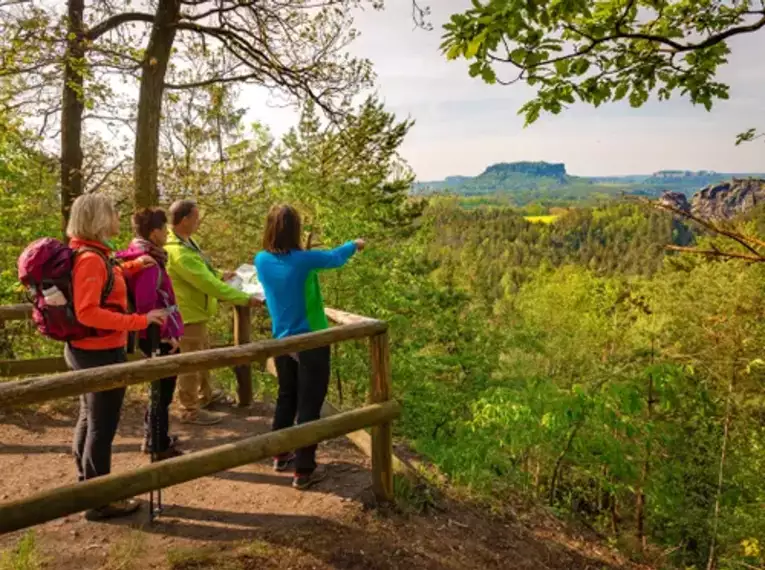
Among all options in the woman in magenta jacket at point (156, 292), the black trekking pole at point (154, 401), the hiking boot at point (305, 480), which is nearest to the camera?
the woman in magenta jacket at point (156, 292)

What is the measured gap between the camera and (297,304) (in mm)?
3898

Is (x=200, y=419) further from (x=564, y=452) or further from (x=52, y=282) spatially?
(x=564, y=452)

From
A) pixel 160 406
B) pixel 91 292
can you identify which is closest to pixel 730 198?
pixel 91 292

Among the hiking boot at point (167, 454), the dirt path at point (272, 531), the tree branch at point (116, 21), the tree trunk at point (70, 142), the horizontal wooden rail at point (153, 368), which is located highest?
the tree branch at point (116, 21)

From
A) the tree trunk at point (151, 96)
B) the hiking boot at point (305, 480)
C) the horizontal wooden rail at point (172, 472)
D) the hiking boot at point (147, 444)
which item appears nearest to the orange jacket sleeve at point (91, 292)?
the horizontal wooden rail at point (172, 472)

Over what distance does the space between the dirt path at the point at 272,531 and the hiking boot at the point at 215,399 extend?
75 cm

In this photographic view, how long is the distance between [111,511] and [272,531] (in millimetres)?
1058

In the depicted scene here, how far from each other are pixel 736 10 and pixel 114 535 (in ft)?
15.8

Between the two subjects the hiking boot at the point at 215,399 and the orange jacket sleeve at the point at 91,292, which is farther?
the hiking boot at the point at 215,399

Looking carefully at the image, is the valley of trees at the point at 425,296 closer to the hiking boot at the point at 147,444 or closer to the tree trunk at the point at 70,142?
the tree trunk at the point at 70,142

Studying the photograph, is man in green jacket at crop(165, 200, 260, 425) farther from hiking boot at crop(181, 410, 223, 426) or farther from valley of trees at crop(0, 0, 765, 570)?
valley of trees at crop(0, 0, 765, 570)

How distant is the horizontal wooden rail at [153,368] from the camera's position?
2.35 m

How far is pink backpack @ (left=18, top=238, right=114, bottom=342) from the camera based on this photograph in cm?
300

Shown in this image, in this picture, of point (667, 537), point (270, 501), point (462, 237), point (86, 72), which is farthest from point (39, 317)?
point (462, 237)
